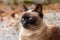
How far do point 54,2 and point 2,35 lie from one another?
2186 mm

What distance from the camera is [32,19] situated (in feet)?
11.1

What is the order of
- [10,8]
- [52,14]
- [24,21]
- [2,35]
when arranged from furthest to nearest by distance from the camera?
[10,8], [52,14], [2,35], [24,21]

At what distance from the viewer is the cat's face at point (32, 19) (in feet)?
11.1

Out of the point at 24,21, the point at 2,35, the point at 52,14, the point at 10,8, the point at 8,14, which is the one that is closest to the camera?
the point at 24,21

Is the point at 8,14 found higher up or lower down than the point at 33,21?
lower down

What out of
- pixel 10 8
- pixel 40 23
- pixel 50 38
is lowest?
pixel 10 8

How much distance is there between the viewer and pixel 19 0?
646 centimetres

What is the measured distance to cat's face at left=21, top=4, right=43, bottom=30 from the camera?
11.1 feet

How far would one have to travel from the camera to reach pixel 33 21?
3395 millimetres

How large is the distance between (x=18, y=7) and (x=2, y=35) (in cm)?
175

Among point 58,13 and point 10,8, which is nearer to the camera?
point 58,13

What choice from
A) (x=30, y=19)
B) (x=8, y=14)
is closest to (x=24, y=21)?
(x=30, y=19)

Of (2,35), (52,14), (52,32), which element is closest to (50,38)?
(52,32)

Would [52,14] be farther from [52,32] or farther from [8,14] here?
[52,32]
